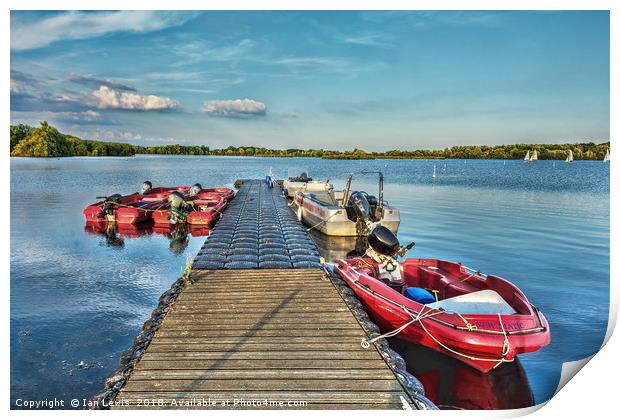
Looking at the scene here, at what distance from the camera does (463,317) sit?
633cm

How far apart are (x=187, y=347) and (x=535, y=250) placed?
14.2 m

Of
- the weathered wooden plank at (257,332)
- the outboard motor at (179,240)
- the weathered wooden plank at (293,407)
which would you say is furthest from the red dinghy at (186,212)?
the weathered wooden plank at (293,407)

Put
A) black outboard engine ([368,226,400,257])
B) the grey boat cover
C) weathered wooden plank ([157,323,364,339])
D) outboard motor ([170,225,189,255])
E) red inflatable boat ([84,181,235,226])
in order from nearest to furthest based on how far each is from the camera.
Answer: weathered wooden plank ([157,323,364,339])
the grey boat cover
black outboard engine ([368,226,400,257])
outboard motor ([170,225,189,255])
red inflatable boat ([84,181,235,226])

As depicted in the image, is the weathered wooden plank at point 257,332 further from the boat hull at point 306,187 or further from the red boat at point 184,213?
the boat hull at point 306,187

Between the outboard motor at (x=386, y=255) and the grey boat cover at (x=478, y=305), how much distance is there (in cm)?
143

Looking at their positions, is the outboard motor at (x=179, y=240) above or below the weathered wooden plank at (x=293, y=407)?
below

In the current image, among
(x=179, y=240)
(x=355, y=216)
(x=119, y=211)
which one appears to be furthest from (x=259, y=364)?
(x=119, y=211)

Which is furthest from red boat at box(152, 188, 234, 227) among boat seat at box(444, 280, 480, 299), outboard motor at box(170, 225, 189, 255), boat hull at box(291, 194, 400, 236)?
boat seat at box(444, 280, 480, 299)

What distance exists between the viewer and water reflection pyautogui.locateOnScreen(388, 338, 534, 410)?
612cm

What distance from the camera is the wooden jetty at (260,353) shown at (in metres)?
4.29

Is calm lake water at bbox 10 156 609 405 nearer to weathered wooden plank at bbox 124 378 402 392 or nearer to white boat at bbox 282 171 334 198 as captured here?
weathered wooden plank at bbox 124 378 402 392

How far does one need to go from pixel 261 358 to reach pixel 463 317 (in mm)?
3262

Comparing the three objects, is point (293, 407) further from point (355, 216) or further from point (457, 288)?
point (355, 216)

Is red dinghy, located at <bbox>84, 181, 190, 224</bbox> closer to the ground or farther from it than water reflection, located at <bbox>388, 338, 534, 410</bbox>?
farther from it
